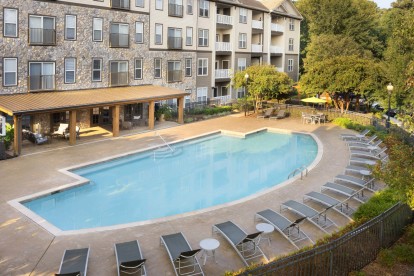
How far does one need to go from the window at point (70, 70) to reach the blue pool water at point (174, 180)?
8.84m

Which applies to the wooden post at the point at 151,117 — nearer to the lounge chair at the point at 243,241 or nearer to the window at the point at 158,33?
the window at the point at 158,33

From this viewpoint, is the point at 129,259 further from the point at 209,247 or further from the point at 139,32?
the point at 139,32

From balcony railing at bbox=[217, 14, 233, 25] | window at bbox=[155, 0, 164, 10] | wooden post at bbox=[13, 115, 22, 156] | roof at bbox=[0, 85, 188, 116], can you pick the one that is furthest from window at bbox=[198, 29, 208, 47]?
wooden post at bbox=[13, 115, 22, 156]

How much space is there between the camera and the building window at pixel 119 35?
30.3 m

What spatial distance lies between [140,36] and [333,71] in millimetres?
17492

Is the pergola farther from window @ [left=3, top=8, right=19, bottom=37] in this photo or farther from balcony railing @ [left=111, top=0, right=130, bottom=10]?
balcony railing @ [left=111, top=0, right=130, bottom=10]

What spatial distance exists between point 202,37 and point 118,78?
1159cm

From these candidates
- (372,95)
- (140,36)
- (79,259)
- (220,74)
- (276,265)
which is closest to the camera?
(276,265)

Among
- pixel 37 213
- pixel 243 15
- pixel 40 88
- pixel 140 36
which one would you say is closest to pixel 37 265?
pixel 37 213

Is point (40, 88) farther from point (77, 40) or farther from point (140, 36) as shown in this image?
point (140, 36)

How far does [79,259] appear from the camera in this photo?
979 cm

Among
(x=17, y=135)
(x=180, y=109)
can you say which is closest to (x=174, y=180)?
(x=17, y=135)

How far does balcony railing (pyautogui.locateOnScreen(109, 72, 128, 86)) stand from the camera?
30.7 metres

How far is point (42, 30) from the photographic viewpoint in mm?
25531
